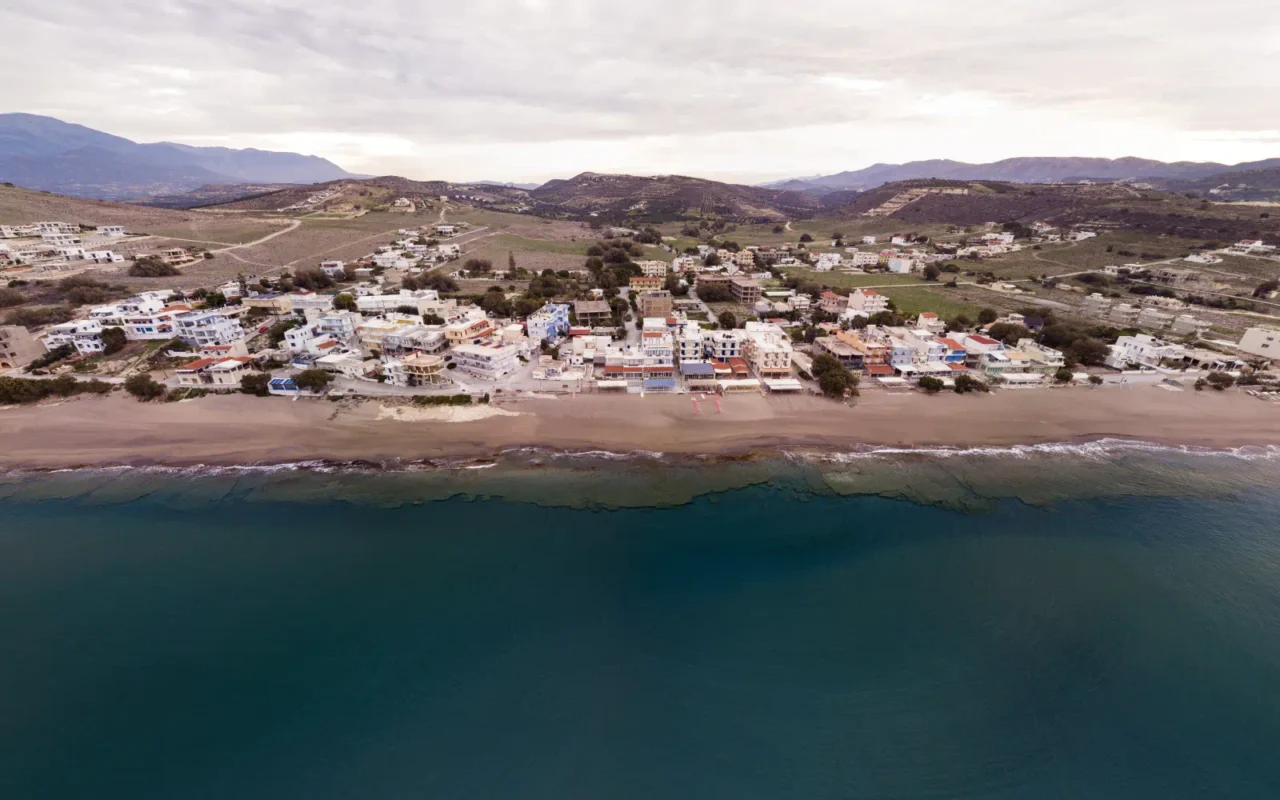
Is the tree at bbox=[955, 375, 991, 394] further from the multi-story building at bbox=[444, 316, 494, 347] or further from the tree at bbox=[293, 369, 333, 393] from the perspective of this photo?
the tree at bbox=[293, 369, 333, 393]

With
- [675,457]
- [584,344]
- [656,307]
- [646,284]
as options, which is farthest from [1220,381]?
[646,284]

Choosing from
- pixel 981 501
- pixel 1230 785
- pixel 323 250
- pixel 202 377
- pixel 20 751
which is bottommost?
pixel 1230 785

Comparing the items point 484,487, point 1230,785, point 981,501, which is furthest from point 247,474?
point 1230,785

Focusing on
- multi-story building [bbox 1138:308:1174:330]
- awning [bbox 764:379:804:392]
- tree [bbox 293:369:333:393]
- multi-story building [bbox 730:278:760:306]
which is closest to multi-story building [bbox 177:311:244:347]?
tree [bbox 293:369:333:393]

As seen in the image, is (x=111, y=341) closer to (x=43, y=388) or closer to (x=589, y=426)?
(x=43, y=388)

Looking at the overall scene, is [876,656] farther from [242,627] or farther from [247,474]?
[247,474]

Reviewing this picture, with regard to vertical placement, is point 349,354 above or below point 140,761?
above
